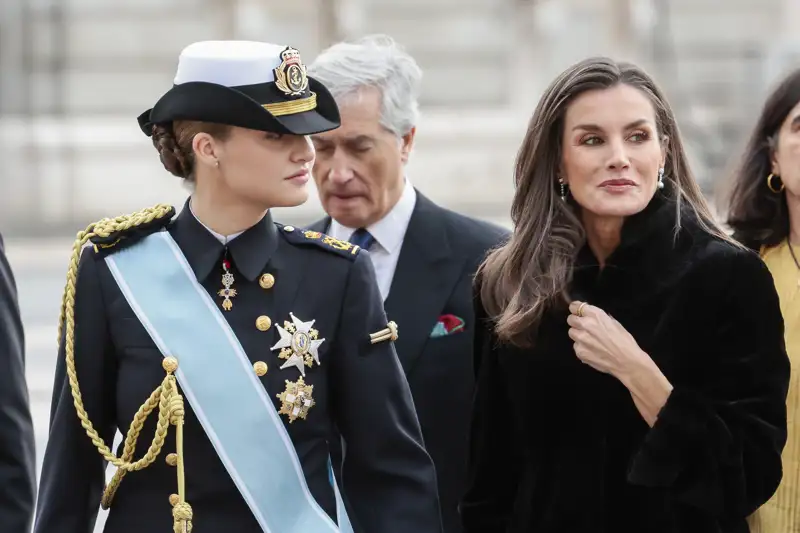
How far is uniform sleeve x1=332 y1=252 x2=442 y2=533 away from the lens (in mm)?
2842

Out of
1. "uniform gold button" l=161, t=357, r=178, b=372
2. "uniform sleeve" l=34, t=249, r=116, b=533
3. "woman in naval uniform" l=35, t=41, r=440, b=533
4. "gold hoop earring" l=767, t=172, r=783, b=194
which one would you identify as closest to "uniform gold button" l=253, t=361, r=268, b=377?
"woman in naval uniform" l=35, t=41, r=440, b=533

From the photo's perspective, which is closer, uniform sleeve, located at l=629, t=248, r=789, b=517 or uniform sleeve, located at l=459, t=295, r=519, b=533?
uniform sleeve, located at l=629, t=248, r=789, b=517

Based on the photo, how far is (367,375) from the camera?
9.36 feet

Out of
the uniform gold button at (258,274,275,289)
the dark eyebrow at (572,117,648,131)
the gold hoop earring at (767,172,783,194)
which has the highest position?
the dark eyebrow at (572,117,648,131)

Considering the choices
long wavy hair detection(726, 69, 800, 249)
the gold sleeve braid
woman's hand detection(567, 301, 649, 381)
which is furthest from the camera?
long wavy hair detection(726, 69, 800, 249)

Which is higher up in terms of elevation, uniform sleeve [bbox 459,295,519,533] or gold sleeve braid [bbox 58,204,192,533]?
gold sleeve braid [bbox 58,204,192,533]

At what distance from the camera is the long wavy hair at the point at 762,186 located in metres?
3.56

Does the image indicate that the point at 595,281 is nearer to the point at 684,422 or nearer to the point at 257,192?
the point at 684,422

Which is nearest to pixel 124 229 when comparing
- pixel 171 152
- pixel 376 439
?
pixel 171 152

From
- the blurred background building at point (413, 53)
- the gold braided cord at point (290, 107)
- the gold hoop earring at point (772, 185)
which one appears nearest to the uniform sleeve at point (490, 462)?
the gold braided cord at point (290, 107)

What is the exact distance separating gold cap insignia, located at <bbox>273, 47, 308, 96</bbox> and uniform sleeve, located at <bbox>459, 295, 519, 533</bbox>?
75 cm

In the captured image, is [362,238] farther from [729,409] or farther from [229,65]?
[729,409]

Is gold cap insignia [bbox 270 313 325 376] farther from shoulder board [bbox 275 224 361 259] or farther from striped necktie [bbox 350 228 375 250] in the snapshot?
striped necktie [bbox 350 228 375 250]

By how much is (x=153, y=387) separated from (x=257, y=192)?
427mm
